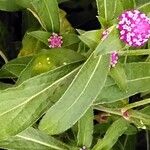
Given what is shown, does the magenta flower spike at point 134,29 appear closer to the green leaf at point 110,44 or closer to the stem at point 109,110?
the green leaf at point 110,44

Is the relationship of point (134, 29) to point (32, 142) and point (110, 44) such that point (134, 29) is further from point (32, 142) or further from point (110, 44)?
point (32, 142)

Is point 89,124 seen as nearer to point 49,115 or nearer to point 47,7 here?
point 49,115

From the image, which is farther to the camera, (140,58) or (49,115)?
(140,58)

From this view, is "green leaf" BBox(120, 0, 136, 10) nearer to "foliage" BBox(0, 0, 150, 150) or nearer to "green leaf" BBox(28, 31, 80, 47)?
"foliage" BBox(0, 0, 150, 150)

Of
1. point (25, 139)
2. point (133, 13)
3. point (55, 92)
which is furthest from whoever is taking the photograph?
point (25, 139)

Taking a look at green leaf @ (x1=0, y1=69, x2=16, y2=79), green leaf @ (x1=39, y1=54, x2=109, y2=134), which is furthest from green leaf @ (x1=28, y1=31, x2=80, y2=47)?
green leaf @ (x1=39, y1=54, x2=109, y2=134)

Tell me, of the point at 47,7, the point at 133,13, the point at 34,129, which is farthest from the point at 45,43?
the point at 133,13

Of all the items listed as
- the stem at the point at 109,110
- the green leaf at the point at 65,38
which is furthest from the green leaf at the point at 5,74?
the stem at the point at 109,110

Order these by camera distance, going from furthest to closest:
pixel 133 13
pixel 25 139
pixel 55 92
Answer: pixel 25 139
pixel 55 92
pixel 133 13
